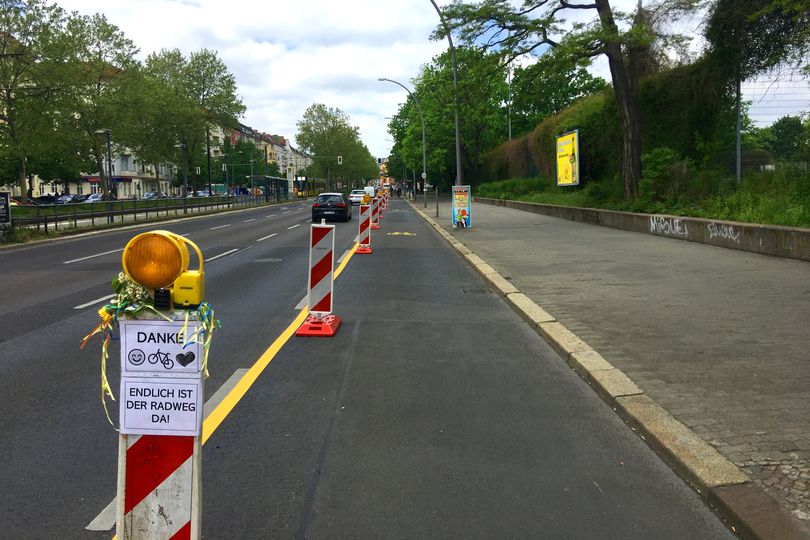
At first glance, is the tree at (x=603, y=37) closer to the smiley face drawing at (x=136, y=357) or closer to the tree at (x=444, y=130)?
the smiley face drawing at (x=136, y=357)

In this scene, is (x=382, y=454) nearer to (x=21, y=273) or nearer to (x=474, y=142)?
(x=21, y=273)

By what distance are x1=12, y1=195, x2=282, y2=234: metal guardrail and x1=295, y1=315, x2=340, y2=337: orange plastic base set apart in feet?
63.0

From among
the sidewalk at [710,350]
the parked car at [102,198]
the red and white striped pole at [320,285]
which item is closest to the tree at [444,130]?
the parked car at [102,198]

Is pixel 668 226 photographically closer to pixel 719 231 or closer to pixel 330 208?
pixel 719 231

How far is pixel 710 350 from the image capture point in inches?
240

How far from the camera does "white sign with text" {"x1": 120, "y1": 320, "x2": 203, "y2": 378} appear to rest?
2.44m

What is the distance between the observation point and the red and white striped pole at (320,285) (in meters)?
7.61

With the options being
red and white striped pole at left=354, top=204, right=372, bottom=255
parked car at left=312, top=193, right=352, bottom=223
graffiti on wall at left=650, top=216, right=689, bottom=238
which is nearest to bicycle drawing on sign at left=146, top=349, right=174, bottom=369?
red and white striped pole at left=354, top=204, right=372, bottom=255

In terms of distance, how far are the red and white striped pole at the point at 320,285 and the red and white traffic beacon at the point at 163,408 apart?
4.96m

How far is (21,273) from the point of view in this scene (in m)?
13.6

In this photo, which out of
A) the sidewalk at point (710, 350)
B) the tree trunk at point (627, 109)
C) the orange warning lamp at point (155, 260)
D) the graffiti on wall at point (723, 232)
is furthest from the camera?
the tree trunk at point (627, 109)

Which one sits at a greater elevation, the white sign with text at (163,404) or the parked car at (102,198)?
the parked car at (102,198)

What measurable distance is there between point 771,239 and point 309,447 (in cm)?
1172

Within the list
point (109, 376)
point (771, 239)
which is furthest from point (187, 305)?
point (771, 239)
